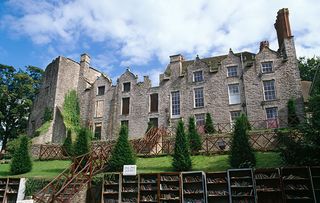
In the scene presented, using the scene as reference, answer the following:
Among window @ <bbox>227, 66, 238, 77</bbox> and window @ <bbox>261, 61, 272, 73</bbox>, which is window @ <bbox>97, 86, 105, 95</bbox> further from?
window @ <bbox>261, 61, 272, 73</bbox>

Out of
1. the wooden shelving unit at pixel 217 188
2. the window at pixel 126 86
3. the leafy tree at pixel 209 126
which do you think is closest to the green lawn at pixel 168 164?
the wooden shelving unit at pixel 217 188

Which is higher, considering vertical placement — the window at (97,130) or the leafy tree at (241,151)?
the window at (97,130)

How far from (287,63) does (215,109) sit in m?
7.30

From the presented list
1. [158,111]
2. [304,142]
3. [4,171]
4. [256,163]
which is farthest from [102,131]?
[304,142]

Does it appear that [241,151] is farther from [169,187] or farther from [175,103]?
[175,103]

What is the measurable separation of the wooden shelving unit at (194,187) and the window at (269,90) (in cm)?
1438

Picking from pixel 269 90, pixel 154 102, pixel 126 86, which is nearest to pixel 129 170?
pixel 154 102

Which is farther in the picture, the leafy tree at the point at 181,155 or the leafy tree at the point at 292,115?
the leafy tree at the point at 292,115

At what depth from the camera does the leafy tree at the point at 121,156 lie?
15914 mm

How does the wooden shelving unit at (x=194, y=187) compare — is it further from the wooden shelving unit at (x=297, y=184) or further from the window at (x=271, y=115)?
the window at (x=271, y=115)

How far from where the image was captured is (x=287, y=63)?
81.3 feet

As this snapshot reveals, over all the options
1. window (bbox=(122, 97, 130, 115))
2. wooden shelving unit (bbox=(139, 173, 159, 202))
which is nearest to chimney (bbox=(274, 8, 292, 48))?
window (bbox=(122, 97, 130, 115))

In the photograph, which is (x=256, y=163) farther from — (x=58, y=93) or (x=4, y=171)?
(x=58, y=93)

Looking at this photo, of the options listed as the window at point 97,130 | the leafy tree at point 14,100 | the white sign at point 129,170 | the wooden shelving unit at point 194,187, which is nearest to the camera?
the wooden shelving unit at point 194,187
